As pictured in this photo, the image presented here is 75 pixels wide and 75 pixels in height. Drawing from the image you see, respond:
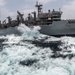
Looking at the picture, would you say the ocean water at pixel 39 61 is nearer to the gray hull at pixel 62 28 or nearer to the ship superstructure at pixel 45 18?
the gray hull at pixel 62 28

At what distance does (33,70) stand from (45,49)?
12.0m

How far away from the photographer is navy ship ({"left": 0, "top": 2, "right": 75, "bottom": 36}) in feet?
213

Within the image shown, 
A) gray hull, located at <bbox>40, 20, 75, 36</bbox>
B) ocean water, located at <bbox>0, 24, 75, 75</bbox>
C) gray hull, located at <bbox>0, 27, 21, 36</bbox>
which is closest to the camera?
ocean water, located at <bbox>0, 24, 75, 75</bbox>

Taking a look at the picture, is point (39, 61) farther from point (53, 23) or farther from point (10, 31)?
point (10, 31)

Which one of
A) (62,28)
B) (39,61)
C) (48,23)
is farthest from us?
(48,23)

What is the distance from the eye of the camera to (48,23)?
7150cm

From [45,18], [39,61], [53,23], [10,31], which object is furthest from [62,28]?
[39,61]

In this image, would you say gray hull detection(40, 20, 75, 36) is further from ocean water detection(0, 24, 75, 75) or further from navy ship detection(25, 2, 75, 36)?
ocean water detection(0, 24, 75, 75)

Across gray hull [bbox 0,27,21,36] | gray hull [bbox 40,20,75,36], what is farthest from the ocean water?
gray hull [bbox 0,27,21,36]

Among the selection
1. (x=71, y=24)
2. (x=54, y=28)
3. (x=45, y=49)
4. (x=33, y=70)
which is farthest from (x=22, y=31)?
(x=33, y=70)

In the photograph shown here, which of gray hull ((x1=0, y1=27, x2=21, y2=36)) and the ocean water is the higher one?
gray hull ((x1=0, y1=27, x2=21, y2=36))

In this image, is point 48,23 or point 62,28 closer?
point 62,28

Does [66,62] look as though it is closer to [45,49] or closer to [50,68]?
[50,68]

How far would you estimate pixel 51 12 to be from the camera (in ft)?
244
